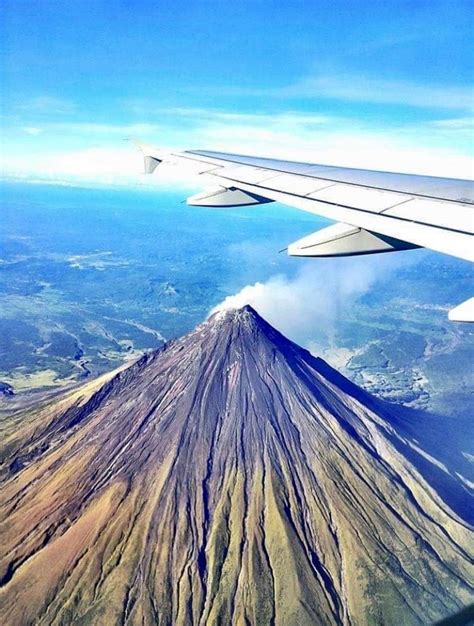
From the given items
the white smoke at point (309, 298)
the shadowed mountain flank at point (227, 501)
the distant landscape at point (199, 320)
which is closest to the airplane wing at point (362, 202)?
the shadowed mountain flank at point (227, 501)

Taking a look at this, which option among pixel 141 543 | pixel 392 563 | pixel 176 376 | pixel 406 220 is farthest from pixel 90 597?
pixel 406 220

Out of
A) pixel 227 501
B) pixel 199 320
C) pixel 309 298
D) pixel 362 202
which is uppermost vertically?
pixel 362 202

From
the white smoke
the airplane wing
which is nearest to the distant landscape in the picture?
the white smoke

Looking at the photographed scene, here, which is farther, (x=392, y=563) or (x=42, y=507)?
(x=42, y=507)

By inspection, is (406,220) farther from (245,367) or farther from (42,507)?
(245,367)

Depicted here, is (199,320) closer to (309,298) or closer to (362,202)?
(309,298)

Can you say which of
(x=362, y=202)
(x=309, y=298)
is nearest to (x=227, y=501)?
(x=362, y=202)

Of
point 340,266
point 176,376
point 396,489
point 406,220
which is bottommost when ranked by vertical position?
point 340,266
